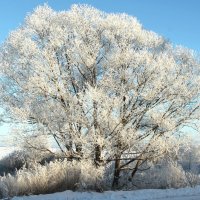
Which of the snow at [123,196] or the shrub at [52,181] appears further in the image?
the shrub at [52,181]

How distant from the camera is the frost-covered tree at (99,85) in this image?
60.5ft

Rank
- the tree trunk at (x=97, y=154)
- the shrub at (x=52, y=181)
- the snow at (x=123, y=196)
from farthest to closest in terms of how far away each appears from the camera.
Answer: the tree trunk at (x=97, y=154) → the shrub at (x=52, y=181) → the snow at (x=123, y=196)

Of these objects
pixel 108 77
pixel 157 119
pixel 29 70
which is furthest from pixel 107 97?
pixel 29 70

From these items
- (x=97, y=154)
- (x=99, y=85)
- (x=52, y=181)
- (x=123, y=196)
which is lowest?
(x=123, y=196)

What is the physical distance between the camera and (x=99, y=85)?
1950 centimetres

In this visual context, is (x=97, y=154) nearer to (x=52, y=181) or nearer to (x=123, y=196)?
(x=52, y=181)

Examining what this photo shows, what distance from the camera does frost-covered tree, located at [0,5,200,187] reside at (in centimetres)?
1844

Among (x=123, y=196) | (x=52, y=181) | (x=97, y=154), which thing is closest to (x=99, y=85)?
(x=97, y=154)

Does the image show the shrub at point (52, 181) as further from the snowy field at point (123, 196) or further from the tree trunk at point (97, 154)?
Answer: the tree trunk at point (97, 154)

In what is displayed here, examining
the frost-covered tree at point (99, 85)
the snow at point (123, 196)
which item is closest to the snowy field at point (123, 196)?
the snow at point (123, 196)

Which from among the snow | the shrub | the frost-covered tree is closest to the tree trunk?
the frost-covered tree

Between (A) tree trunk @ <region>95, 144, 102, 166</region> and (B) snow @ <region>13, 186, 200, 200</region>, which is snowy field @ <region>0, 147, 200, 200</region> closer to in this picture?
(B) snow @ <region>13, 186, 200, 200</region>

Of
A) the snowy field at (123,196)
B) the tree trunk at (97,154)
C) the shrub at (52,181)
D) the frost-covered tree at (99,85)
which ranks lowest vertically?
the snowy field at (123,196)

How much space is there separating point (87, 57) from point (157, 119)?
→ 13.6ft
